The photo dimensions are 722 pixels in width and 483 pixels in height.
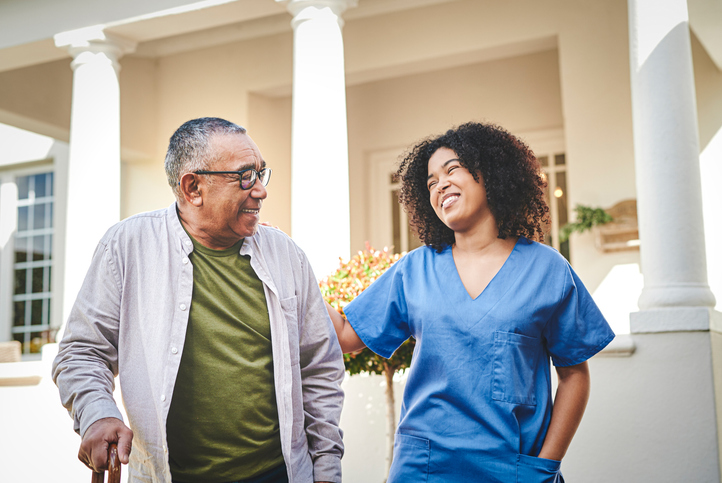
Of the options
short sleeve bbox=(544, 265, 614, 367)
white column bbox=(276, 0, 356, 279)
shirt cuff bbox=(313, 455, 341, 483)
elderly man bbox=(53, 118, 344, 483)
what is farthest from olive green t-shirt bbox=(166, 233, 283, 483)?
white column bbox=(276, 0, 356, 279)

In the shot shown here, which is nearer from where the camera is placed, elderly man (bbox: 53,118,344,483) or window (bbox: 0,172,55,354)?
elderly man (bbox: 53,118,344,483)

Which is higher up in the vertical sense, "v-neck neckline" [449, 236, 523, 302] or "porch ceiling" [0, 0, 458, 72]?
"porch ceiling" [0, 0, 458, 72]

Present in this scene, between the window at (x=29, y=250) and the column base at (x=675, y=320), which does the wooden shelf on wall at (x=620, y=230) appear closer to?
the column base at (x=675, y=320)

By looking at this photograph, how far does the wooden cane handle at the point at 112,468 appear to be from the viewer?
5.23 ft

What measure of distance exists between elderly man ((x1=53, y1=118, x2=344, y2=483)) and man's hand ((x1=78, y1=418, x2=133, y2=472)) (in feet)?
0.03

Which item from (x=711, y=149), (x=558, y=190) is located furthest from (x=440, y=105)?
(x=711, y=149)

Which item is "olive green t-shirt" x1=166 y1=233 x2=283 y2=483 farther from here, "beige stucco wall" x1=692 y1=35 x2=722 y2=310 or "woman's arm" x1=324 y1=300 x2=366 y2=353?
"beige stucco wall" x1=692 y1=35 x2=722 y2=310

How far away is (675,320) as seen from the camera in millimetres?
→ 4188

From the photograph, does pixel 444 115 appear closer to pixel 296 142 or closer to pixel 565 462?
pixel 296 142

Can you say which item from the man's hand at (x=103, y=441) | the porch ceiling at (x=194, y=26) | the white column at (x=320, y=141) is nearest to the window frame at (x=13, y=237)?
the porch ceiling at (x=194, y=26)

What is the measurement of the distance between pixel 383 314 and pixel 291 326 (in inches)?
16.2

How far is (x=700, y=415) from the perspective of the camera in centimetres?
402

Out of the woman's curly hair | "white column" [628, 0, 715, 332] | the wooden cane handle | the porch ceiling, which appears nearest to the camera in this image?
the wooden cane handle

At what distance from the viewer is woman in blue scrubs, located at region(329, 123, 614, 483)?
1953mm
